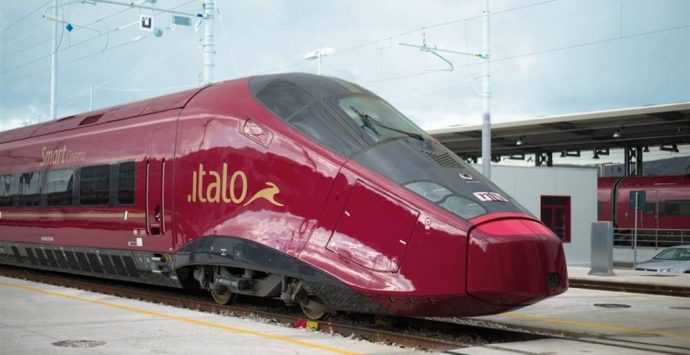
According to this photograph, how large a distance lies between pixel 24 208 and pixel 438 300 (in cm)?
1161

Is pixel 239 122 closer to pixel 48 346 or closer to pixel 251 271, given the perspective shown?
pixel 251 271

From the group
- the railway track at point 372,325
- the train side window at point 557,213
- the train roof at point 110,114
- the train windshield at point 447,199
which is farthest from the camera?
the train side window at point 557,213

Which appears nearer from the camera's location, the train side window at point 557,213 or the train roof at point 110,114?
the train roof at point 110,114

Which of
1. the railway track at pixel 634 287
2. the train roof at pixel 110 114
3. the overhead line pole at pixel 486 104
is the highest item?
the overhead line pole at pixel 486 104

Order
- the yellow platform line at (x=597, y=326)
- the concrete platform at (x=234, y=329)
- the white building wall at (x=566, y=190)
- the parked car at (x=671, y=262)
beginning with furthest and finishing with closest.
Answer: the white building wall at (x=566, y=190) < the parked car at (x=671, y=262) < the yellow platform line at (x=597, y=326) < the concrete platform at (x=234, y=329)

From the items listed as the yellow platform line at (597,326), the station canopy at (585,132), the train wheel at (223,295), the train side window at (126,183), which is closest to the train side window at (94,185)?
the train side window at (126,183)

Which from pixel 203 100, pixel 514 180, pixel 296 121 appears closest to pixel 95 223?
pixel 203 100

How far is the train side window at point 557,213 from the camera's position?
3119cm

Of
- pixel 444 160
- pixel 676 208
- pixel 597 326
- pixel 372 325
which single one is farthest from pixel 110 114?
pixel 676 208

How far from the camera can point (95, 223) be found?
46.2ft

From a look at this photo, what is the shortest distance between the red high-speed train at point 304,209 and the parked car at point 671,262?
16213 mm

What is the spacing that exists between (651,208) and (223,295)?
105 feet

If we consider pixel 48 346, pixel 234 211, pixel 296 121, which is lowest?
pixel 48 346

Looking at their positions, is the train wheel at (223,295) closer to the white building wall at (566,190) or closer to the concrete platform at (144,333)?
the concrete platform at (144,333)
